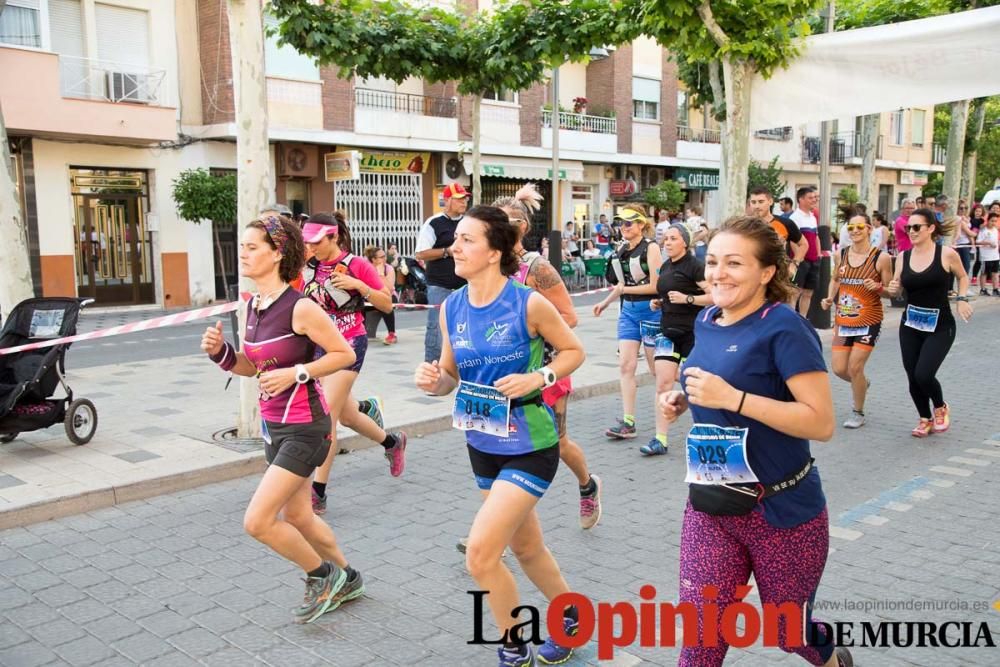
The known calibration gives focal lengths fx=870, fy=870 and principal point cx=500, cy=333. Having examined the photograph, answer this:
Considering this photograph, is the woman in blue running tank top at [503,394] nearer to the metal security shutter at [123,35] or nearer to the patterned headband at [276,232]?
the patterned headband at [276,232]

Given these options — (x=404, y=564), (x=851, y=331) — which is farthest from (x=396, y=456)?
(x=851, y=331)

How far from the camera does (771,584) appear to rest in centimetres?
278

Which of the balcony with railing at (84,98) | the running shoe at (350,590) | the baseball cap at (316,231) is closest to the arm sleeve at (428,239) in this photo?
the baseball cap at (316,231)

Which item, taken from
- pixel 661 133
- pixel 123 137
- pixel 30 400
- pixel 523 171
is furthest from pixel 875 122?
pixel 30 400

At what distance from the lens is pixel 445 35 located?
36.7 ft

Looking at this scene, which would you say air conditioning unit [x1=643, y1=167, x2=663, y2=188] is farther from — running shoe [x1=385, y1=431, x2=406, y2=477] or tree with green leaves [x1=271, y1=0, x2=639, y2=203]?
running shoe [x1=385, y1=431, x2=406, y2=477]

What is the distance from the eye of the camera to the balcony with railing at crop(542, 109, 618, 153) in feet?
94.2

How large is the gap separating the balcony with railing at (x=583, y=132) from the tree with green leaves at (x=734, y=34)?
1859 centimetres

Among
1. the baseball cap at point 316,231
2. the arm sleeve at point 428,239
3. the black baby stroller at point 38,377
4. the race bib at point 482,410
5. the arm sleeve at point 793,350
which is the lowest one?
the black baby stroller at point 38,377

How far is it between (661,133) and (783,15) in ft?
80.1

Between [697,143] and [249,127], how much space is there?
1154 inches

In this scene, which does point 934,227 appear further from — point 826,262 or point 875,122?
point 875,122

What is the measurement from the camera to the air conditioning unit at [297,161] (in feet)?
72.4

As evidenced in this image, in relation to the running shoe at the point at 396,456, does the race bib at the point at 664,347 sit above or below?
above
